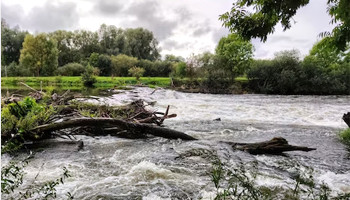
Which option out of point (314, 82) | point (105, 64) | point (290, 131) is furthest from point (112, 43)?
point (290, 131)

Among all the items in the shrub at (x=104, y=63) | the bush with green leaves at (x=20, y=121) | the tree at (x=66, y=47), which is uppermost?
the tree at (x=66, y=47)

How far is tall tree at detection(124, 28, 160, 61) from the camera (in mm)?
63219

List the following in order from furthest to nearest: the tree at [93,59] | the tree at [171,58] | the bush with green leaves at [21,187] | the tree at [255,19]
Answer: the tree at [171,58]
the tree at [93,59]
the tree at [255,19]
the bush with green leaves at [21,187]

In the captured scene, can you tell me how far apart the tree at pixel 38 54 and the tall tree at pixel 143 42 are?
2454 cm

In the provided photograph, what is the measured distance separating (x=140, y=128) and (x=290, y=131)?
601cm

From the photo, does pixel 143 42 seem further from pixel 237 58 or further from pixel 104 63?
pixel 237 58

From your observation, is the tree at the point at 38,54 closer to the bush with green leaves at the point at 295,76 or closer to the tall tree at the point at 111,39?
the tall tree at the point at 111,39

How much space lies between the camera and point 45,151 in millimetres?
5863

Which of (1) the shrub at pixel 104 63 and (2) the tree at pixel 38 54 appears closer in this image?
(2) the tree at pixel 38 54

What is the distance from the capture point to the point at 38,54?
1512 inches

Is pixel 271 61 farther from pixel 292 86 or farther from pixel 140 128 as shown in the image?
pixel 140 128

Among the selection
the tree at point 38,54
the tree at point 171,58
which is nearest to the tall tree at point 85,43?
the tree at point 171,58

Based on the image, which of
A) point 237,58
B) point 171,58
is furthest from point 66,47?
point 237,58

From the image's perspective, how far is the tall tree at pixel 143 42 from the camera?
6322cm
